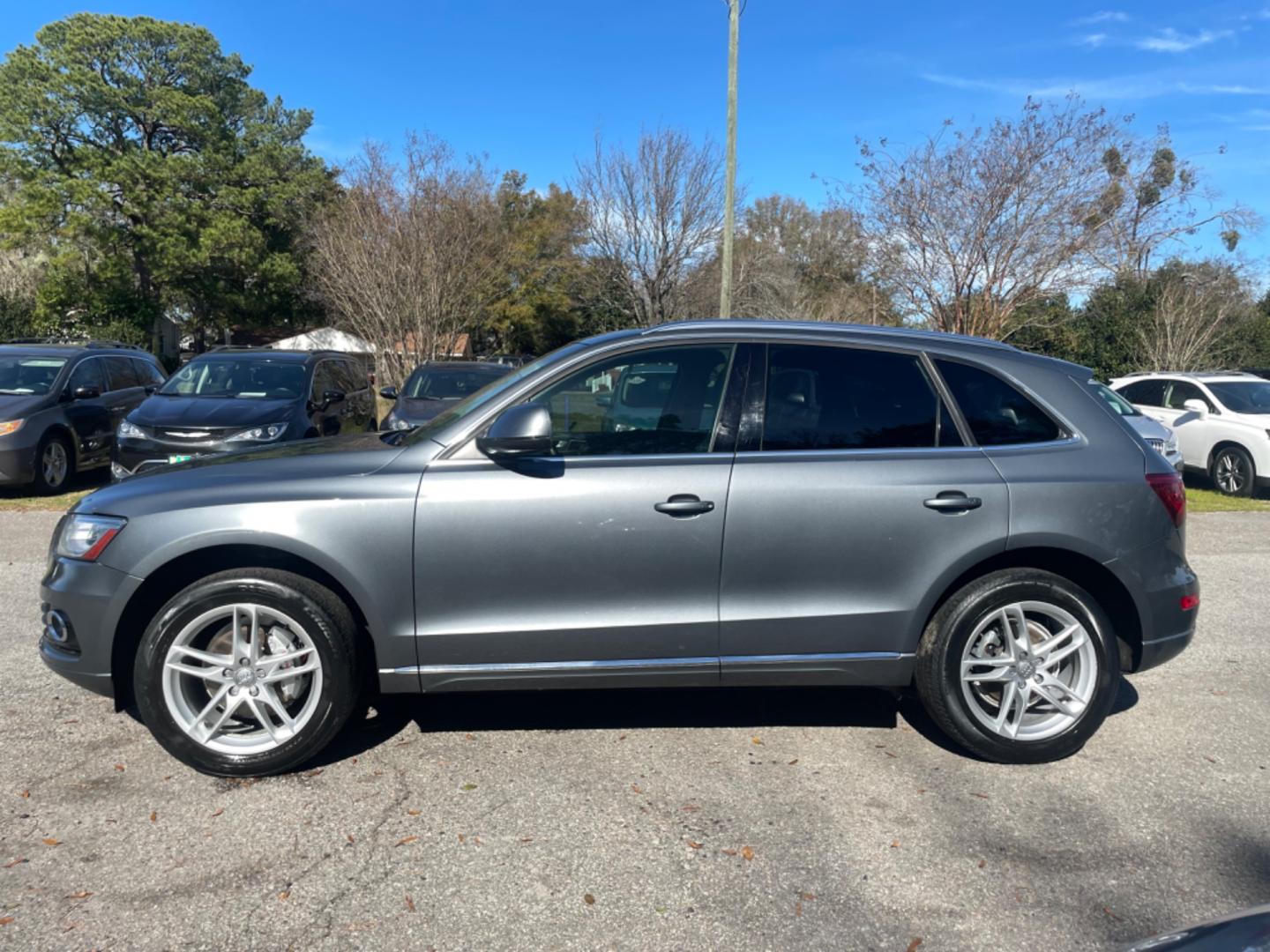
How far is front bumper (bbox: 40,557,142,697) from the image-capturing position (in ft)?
11.9

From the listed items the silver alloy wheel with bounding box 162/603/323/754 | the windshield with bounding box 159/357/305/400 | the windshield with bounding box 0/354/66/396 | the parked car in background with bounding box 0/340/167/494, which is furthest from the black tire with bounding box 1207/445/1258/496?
the windshield with bounding box 0/354/66/396

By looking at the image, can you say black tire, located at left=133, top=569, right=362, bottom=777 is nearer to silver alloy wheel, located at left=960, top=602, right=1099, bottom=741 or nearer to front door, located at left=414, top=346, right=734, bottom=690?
front door, located at left=414, top=346, right=734, bottom=690

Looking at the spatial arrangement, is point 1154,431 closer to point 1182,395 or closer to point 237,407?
point 1182,395

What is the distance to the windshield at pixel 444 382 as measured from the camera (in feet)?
43.1

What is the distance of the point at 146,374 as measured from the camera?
505 inches

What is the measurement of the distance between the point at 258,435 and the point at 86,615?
589 cm

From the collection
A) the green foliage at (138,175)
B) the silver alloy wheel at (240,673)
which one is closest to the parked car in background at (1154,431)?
the silver alloy wheel at (240,673)

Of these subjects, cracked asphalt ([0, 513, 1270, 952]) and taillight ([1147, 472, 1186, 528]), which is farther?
Result: taillight ([1147, 472, 1186, 528])

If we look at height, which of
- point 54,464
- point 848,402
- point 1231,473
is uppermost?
point 848,402

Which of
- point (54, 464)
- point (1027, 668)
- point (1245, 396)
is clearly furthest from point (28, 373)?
point (1245, 396)

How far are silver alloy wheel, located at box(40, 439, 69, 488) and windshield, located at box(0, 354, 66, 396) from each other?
2.18ft

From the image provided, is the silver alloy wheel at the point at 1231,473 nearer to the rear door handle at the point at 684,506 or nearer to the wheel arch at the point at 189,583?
the rear door handle at the point at 684,506

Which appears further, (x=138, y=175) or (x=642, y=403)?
(x=138, y=175)

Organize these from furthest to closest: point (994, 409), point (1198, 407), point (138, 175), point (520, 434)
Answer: point (138, 175), point (1198, 407), point (994, 409), point (520, 434)
